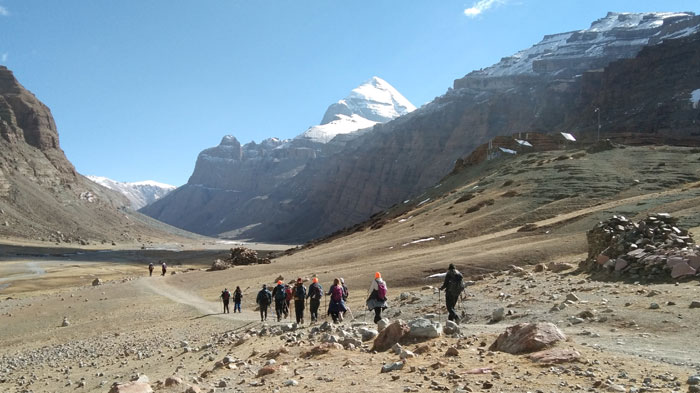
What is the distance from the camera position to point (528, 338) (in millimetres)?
10047

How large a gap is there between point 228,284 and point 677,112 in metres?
115

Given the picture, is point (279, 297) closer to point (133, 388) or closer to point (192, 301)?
point (133, 388)

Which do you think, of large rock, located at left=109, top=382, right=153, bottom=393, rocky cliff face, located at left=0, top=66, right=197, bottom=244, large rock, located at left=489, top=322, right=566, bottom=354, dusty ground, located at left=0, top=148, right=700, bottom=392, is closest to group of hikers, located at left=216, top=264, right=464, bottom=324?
dusty ground, located at left=0, top=148, right=700, bottom=392

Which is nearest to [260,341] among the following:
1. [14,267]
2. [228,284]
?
[228,284]

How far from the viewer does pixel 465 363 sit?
32.0ft

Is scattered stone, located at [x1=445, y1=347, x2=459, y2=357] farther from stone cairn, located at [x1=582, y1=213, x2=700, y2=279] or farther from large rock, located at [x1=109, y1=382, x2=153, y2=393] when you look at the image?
stone cairn, located at [x1=582, y1=213, x2=700, y2=279]

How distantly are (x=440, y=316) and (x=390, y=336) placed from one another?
4.98 m

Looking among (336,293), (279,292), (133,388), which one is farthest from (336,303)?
(133,388)

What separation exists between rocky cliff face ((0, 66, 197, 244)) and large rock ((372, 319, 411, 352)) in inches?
5652

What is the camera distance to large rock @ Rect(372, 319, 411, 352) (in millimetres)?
11828

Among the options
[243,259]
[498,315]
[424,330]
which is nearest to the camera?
[424,330]

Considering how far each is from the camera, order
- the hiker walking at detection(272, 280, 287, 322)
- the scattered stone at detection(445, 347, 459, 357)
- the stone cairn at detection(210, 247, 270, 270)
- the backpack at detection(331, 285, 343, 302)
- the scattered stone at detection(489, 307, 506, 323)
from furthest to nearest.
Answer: the stone cairn at detection(210, 247, 270, 270)
the hiker walking at detection(272, 280, 287, 322)
the backpack at detection(331, 285, 343, 302)
the scattered stone at detection(489, 307, 506, 323)
the scattered stone at detection(445, 347, 459, 357)

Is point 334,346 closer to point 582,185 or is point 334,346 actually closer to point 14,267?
point 582,185

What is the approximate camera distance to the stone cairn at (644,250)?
1692 cm
